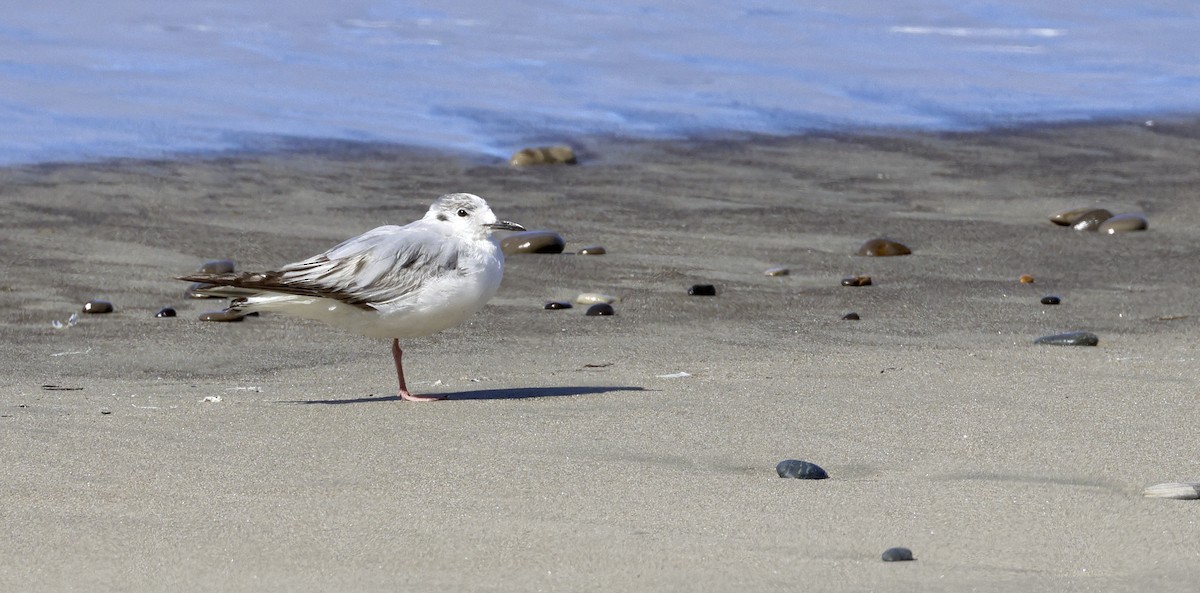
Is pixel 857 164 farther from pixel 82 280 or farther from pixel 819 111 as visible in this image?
pixel 82 280

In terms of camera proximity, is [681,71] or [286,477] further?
[681,71]

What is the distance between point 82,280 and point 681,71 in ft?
21.6

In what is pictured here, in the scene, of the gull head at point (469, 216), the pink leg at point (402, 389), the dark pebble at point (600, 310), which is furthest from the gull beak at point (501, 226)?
the dark pebble at point (600, 310)

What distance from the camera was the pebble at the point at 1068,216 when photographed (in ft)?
28.6

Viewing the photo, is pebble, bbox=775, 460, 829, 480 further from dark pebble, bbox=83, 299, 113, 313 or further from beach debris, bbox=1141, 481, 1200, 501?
dark pebble, bbox=83, 299, 113, 313

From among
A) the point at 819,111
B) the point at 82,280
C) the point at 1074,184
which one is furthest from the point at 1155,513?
the point at 819,111

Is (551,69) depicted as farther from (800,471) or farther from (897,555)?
(897,555)

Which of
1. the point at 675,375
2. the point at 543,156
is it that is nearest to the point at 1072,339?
the point at 675,375

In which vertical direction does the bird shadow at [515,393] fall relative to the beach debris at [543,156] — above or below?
below

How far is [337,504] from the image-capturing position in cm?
385

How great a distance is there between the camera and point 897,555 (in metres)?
3.46

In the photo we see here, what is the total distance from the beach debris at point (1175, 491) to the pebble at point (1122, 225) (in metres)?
4.73

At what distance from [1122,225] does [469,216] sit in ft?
13.4

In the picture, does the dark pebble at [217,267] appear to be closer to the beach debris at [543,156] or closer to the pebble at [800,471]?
the beach debris at [543,156]
